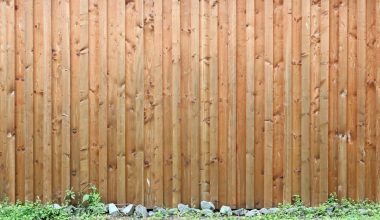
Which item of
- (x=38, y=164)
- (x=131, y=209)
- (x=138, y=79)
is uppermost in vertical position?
(x=138, y=79)

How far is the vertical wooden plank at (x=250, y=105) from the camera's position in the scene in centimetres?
684

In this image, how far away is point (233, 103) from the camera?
271 inches

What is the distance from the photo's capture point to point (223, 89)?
689 centimetres

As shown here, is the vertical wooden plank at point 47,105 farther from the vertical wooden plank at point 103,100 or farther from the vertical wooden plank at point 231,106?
the vertical wooden plank at point 231,106

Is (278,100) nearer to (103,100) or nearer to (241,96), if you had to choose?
(241,96)

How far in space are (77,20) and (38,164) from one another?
1.54 m

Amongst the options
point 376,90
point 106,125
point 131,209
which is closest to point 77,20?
point 106,125

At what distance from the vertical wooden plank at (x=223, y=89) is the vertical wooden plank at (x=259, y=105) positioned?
308 millimetres

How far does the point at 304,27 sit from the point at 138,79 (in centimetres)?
180

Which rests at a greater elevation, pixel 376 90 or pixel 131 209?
pixel 376 90

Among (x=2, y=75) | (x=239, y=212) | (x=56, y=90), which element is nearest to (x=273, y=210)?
(x=239, y=212)

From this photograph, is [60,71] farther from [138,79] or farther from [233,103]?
[233,103]

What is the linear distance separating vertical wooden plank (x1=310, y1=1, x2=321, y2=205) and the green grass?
0.17 meters

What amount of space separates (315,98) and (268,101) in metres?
0.49
